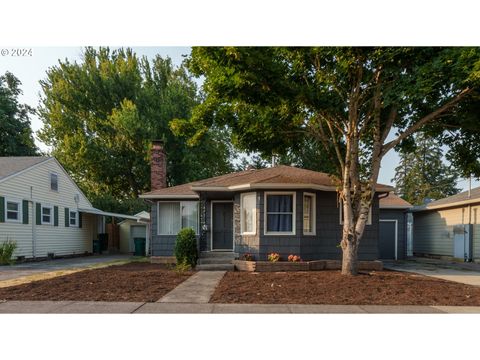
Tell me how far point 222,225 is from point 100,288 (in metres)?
6.52

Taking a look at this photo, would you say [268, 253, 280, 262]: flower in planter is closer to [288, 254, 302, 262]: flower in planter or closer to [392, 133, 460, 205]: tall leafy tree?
[288, 254, 302, 262]: flower in planter

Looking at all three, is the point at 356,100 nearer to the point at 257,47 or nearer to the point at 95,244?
the point at 257,47

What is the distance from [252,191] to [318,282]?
410 cm

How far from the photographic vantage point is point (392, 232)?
17.1 m

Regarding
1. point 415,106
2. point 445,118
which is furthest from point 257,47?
point 445,118

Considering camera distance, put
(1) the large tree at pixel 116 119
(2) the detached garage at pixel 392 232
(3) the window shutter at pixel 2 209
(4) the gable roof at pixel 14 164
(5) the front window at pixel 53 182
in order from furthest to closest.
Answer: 1. (1) the large tree at pixel 116 119
2. (5) the front window at pixel 53 182
3. (2) the detached garage at pixel 392 232
4. (4) the gable roof at pixel 14 164
5. (3) the window shutter at pixel 2 209

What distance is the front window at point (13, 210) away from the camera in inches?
561

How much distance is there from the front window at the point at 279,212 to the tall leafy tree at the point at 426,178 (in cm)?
3570

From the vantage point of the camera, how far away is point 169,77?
28188 millimetres

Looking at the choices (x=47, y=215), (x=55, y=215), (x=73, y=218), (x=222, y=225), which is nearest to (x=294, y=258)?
(x=222, y=225)

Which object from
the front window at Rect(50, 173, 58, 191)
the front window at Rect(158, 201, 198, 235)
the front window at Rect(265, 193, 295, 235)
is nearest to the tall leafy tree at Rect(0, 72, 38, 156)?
the front window at Rect(50, 173, 58, 191)

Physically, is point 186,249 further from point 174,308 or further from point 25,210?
point 25,210

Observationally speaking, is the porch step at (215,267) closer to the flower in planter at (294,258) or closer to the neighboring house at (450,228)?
the flower in planter at (294,258)

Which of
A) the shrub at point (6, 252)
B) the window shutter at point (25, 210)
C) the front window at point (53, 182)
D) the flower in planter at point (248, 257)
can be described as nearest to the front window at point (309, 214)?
the flower in planter at point (248, 257)
